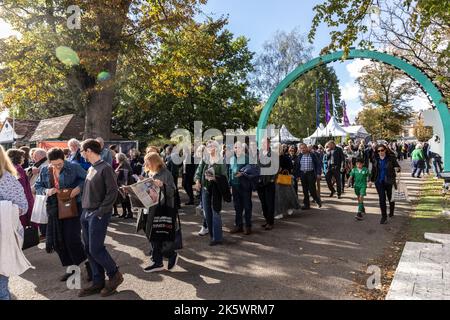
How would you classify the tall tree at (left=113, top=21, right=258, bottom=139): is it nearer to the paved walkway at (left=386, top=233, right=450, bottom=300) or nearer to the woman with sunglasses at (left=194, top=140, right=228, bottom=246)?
the woman with sunglasses at (left=194, top=140, right=228, bottom=246)

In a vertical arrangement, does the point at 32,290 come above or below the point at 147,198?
below

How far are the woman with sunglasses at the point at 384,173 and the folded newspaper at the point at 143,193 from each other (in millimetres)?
5551

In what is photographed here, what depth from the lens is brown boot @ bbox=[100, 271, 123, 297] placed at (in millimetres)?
4609

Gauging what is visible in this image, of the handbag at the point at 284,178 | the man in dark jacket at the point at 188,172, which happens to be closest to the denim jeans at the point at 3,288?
the handbag at the point at 284,178

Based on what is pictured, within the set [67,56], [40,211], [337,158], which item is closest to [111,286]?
[40,211]

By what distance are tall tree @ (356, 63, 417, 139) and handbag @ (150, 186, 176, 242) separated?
5390cm

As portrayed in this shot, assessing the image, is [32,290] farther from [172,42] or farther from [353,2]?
[172,42]

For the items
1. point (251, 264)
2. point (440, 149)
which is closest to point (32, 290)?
point (251, 264)

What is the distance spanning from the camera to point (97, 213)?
4.43 meters

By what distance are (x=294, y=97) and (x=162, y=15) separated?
36.7 meters

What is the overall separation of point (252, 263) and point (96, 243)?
8.15 feet

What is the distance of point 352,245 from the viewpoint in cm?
671

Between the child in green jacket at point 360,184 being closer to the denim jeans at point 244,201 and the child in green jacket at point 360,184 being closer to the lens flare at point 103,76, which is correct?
the denim jeans at point 244,201
